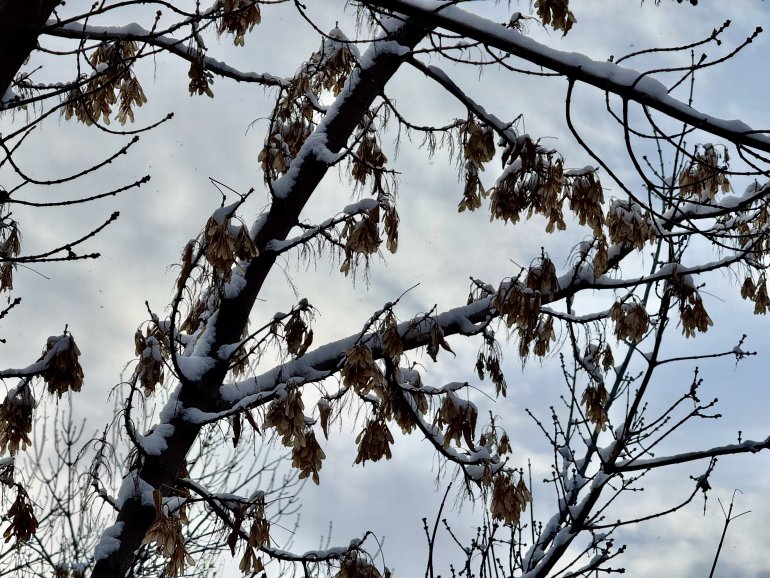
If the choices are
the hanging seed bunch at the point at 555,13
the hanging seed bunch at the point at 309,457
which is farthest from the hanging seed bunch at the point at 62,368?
the hanging seed bunch at the point at 555,13

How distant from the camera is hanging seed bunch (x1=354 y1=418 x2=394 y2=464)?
16.4 ft

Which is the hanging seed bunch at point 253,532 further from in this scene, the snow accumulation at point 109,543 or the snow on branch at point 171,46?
the snow on branch at point 171,46

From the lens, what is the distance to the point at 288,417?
455 cm

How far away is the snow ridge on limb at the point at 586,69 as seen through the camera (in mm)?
3139

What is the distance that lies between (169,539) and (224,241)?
1633mm

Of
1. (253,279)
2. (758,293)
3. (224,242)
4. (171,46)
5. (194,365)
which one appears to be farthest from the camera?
(758,293)

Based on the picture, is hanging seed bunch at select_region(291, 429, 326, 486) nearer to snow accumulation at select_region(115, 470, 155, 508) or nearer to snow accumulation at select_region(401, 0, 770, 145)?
snow accumulation at select_region(115, 470, 155, 508)

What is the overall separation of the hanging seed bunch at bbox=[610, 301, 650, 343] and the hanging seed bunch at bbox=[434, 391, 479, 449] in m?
1.32

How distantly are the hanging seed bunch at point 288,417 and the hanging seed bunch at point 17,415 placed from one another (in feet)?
4.68

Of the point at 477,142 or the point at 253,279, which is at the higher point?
the point at 477,142

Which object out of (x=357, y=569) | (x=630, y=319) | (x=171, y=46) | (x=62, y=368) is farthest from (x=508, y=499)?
(x=171, y=46)

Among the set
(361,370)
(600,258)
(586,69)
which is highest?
(600,258)

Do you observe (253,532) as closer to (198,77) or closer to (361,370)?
(361,370)

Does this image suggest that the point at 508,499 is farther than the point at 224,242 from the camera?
Yes
